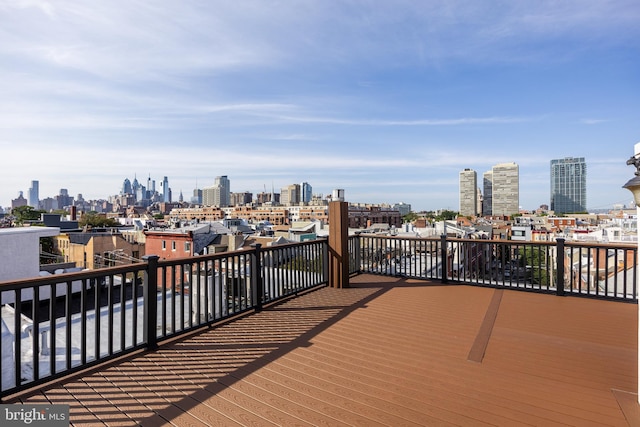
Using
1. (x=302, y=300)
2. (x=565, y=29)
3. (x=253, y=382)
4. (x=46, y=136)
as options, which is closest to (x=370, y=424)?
(x=253, y=382)

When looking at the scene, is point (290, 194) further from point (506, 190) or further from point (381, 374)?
point (381, 374)

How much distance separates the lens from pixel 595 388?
2297mm

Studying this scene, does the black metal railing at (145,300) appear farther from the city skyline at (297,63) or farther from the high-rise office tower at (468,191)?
the high-rise office tower at (468,191)

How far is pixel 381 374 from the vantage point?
2.53 meters

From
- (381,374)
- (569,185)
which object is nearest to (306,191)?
(569,185)

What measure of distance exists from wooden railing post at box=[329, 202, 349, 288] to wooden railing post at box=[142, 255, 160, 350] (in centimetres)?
294

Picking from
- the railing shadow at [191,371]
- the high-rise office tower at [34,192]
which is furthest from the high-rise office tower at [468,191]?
the high-rise office tower at [34,192]

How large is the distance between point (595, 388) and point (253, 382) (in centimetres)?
250

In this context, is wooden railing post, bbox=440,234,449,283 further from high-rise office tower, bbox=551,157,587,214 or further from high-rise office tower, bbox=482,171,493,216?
high-rise office tower, bbox=551,157,587,214

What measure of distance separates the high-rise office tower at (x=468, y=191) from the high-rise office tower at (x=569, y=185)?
972 inches

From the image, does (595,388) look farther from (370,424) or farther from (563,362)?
(370,424)

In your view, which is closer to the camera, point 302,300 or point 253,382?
point 253,382

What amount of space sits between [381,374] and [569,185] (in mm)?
131016

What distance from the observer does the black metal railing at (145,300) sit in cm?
228
